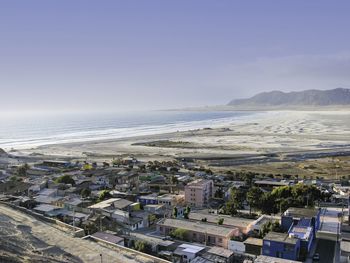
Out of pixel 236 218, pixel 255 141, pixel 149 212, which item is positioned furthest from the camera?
pixel 255 141

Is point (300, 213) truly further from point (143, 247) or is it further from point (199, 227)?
point (143, 247)

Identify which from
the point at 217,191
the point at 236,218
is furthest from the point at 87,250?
the point at 217,191

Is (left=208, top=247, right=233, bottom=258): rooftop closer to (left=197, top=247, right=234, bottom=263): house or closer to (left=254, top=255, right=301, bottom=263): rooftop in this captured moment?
(left=197, top=247, right=234, bottom=263): house

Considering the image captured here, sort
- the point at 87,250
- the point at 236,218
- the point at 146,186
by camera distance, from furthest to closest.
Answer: the point at 146,186 → the point at 236,218 → the point at 87,250

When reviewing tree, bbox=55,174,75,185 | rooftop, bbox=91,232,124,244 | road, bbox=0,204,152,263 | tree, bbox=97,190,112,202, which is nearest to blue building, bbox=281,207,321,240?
rooftop, bbox=91,232,124,244

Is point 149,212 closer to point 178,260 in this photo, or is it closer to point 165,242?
point 165,242

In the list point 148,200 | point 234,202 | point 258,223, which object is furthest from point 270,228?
point 148,200

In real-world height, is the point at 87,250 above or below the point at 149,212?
above
